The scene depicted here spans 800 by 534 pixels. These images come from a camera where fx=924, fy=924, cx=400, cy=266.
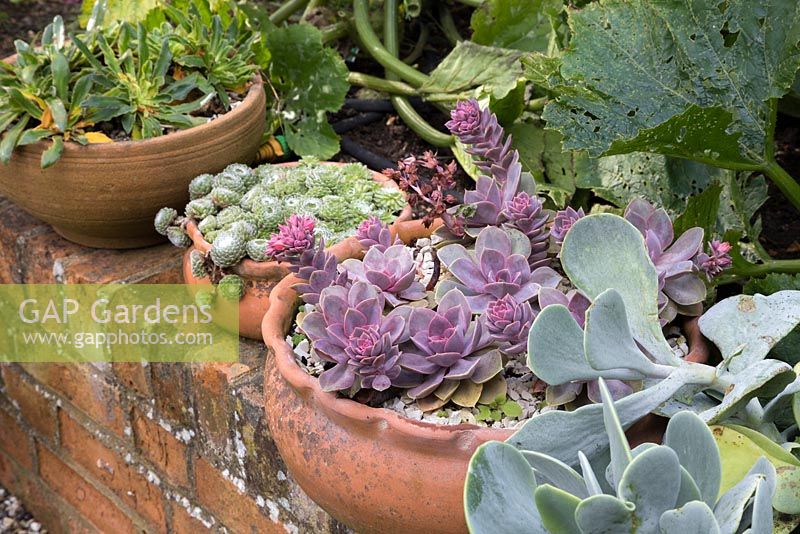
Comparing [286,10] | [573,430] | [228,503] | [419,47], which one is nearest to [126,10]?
[286,10]

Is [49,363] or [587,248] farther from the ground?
[587,248]

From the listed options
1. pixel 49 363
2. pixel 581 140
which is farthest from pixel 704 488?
pixel 49 363

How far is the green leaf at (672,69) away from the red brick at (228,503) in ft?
2.63

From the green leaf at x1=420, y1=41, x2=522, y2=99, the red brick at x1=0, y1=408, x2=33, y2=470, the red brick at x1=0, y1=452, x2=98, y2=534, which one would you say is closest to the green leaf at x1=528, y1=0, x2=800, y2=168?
the green leaf at x1=420, y1=41, x2=522, y2=99

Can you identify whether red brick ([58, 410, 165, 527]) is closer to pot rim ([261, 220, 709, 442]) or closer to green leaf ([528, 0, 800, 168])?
pot rim ([261, 220, 709, 442])

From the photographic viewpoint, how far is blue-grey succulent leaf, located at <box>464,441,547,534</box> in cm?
75

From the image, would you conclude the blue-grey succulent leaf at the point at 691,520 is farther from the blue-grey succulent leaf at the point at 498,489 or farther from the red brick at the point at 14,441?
the red brick at the point at 14,441

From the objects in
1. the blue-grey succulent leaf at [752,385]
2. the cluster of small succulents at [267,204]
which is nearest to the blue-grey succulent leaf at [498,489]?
the blue-grey succulent leaf at [752,385]

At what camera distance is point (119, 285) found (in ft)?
5.55

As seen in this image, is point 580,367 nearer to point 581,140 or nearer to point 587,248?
point 587,248

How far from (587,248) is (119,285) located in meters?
1.03

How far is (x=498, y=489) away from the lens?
29.9 inches

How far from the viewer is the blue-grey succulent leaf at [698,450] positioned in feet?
2.44

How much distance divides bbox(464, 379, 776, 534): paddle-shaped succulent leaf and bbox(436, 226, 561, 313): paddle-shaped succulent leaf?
29 cm
